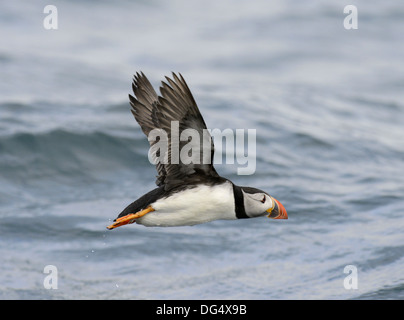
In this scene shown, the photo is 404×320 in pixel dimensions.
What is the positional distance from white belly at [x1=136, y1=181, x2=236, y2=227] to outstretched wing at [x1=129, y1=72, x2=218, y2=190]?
14 centimetres

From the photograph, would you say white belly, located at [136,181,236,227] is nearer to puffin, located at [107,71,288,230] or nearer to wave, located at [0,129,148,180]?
puffin, located at [107,71,288,230]

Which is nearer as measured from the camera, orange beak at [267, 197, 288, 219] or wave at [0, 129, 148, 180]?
orange beak at [267, 197, 288, 219]

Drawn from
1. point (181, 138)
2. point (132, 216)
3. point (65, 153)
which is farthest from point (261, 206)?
point (65, 153)

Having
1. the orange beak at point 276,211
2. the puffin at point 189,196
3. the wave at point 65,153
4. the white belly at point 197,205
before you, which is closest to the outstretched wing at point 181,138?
the puffin at point 189,196

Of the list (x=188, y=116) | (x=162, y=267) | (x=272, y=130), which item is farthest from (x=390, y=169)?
(x=188, y=116)

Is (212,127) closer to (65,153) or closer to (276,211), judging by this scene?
(65,153)

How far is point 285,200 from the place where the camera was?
13680 millimetres

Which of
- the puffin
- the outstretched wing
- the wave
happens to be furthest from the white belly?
the wave

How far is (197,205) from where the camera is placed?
6.39 metres

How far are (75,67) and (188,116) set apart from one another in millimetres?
13861

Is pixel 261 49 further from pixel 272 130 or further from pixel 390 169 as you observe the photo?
pixel 390 169

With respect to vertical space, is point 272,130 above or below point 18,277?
above

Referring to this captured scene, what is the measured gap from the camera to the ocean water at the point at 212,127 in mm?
11750

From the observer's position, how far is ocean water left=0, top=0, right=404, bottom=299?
1175cm
